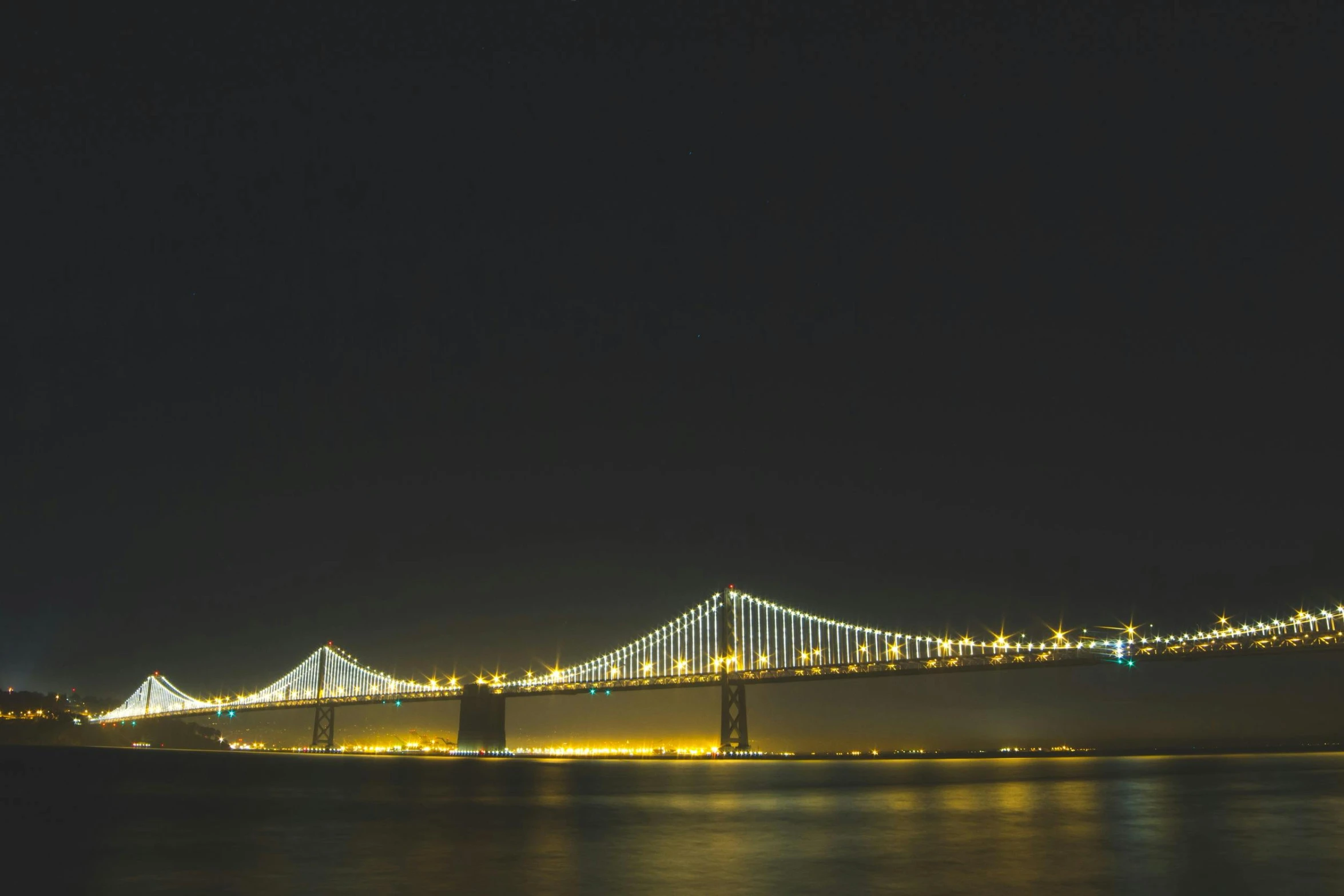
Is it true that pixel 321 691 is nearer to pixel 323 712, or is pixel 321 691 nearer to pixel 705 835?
pixel 323 712

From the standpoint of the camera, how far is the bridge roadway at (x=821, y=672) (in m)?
55.2

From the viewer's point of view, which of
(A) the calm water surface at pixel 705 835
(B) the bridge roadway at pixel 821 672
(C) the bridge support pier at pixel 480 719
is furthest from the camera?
(C) the bridge support pier at pixel 480 719

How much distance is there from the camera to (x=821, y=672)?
6250cm

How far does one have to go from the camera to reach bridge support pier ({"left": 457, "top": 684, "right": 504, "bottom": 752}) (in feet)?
241

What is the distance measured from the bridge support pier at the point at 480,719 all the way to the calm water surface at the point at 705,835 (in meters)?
36.5

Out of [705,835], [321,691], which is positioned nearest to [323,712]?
[321,691]

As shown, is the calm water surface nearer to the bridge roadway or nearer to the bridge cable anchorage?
the bridge roadway

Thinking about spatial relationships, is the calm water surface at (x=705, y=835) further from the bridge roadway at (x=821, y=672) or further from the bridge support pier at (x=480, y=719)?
the bridge support pier at (x=480, y=719)

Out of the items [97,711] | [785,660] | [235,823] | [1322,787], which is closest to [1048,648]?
[785,660]

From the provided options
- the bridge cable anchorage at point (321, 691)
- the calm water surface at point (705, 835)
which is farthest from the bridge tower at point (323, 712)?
the calm water surface at point (705, 835)

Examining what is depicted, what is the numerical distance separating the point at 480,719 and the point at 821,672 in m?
24.4

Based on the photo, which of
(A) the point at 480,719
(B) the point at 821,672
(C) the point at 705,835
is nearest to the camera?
(C) the point at 705,835

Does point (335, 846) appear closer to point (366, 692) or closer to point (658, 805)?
point (658, 805)

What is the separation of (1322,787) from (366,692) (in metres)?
76.6
